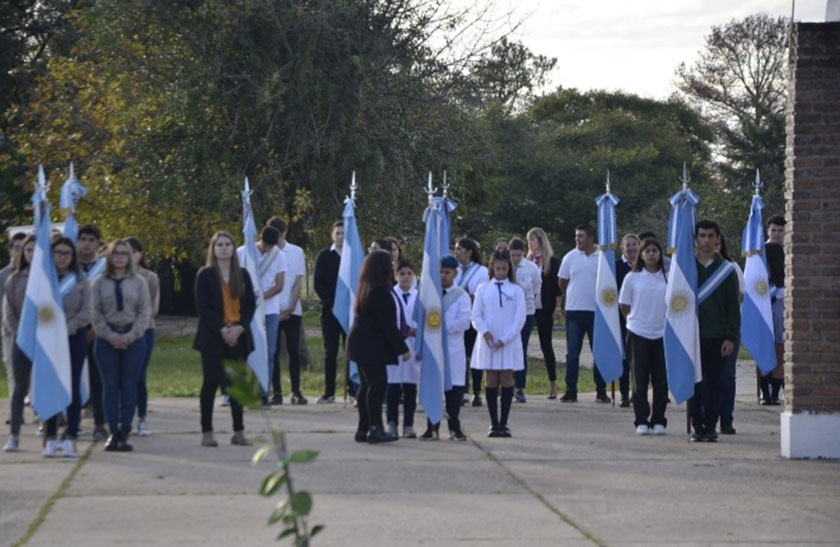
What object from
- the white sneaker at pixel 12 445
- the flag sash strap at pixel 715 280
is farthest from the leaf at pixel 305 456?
the flag sash strap at pixel 715 280

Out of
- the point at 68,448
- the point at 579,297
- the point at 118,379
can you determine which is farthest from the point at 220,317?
the point at 579,297

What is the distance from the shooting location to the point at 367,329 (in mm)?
13273

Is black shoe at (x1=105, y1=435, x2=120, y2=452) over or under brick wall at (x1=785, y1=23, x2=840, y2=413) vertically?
under

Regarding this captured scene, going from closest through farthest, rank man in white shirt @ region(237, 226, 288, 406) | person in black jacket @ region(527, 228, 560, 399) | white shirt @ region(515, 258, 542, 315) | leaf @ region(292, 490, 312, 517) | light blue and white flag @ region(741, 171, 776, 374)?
leaf @ region(292, 490, 312, 517), man in white shirt @ region(237, 226, 288, 406), light blue and white flag @ region(741, 171, 776, 374), white shirt @ region(515, 258, 542, 315), person in black jacket @ region(527, 228, 560, 399)

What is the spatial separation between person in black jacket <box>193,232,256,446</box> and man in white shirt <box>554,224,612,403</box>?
18.1 feet

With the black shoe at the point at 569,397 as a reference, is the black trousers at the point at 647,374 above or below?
above

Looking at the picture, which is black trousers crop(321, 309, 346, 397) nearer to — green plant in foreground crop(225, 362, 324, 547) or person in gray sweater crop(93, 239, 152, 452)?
person in gray sweater crop(93, 239, 152, 452)

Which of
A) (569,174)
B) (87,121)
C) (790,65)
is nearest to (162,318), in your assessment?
(569,174)

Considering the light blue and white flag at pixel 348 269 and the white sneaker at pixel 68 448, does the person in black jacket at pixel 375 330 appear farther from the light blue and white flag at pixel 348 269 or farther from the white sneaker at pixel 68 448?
the light blue and white flag at pixel 348 269

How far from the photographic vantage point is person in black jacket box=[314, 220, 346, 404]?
16984 millimetres

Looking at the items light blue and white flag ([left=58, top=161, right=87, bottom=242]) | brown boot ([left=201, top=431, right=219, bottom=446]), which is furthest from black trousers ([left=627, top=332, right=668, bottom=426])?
light blue and white flag ([left=58, top=161, right=87, bottom=242])

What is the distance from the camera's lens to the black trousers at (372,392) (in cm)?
1327

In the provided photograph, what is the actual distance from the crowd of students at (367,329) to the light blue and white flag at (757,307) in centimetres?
257

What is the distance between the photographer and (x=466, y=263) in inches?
659
